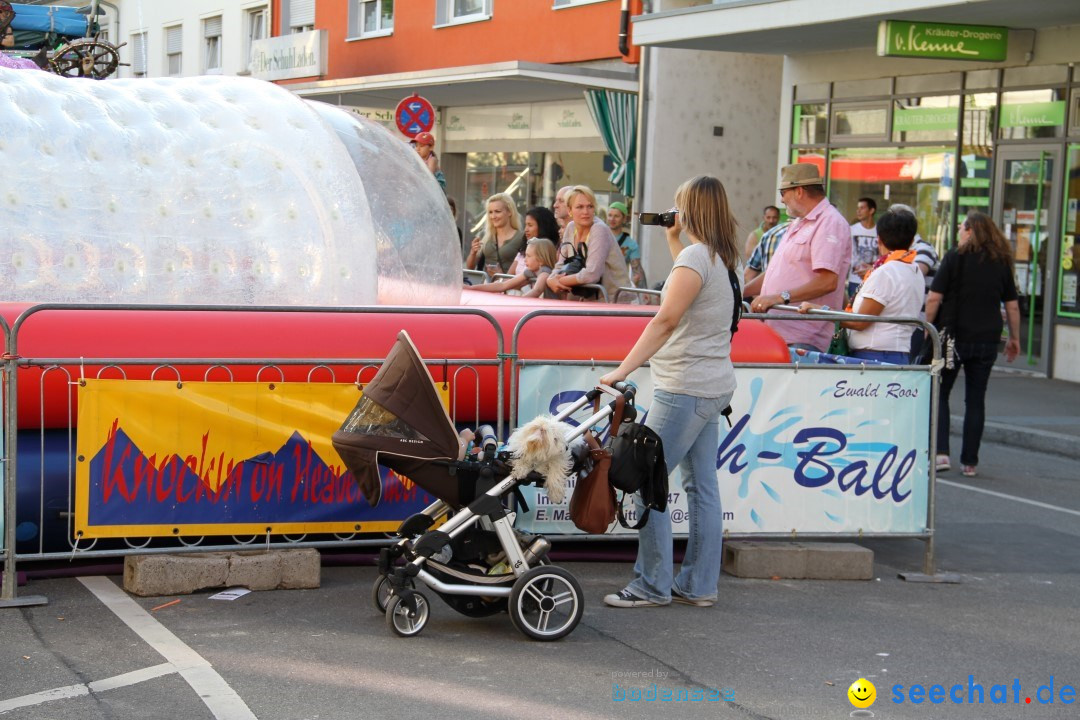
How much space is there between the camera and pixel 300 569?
6.58 metres

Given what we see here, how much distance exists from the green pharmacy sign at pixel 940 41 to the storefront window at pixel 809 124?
14.0ft

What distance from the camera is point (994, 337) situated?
1059 centimetres

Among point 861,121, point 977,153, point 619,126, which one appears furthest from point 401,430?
point 619,126

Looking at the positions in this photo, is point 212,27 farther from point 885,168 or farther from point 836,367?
point 836,367

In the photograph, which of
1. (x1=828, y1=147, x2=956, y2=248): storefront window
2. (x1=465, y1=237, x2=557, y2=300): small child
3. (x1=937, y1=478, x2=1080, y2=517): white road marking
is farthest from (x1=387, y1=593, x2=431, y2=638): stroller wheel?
(x1=828, y1=147, x2=956, y2=248): storefront window

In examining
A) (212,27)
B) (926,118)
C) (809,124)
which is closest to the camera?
(926,118)

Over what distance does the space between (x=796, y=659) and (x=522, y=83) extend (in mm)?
19131

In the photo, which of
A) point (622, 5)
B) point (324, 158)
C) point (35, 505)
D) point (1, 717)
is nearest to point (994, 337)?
point (324, 158)

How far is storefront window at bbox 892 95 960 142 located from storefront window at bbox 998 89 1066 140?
836 mm

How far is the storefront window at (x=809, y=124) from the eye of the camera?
20372 mm

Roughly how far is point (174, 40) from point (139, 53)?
281 centimetres

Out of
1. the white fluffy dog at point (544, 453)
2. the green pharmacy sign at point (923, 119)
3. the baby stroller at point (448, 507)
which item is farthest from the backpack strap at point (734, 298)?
the green pharmacy sign at point (923, 119)

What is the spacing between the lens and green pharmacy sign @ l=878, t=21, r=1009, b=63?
15781mm

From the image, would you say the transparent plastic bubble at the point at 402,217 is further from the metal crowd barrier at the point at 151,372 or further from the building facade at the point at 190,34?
the building facade at the point at 190,34
